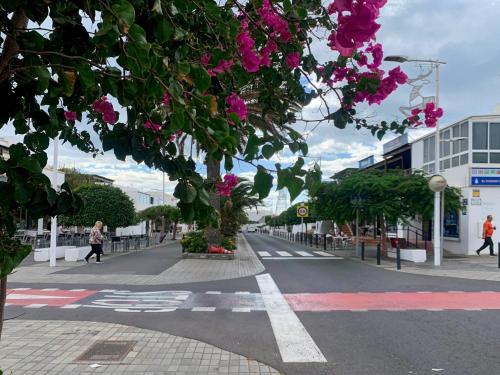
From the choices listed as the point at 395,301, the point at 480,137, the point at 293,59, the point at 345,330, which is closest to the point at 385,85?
the point at 293,59

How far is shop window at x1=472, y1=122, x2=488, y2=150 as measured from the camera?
2355cm

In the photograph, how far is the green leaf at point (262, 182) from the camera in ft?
6.54

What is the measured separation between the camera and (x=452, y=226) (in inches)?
990

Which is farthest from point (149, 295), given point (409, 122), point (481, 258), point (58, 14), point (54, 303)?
point (481, 258)

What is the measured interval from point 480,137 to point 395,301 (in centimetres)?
1576

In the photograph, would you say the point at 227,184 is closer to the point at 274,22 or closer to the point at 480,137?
the point at 274,22

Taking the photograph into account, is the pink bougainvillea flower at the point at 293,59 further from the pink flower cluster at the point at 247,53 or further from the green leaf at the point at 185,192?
the green leaf at the point at 185,192

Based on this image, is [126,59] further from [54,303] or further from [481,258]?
[481,258]

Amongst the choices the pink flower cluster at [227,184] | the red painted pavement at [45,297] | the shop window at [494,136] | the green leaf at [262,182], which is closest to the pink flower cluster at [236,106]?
the pink flower cluster at [227,184]

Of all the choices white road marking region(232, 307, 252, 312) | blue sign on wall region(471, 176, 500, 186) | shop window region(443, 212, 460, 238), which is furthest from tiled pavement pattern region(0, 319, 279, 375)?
shop window region(443, 212, 460, 238)

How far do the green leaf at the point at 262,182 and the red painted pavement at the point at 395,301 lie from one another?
7.99m

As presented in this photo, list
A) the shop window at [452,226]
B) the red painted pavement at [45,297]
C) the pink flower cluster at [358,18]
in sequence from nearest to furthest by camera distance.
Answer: the pink flower cluster at [358,18]
the red painted pavement at [45,297]
the shop window at [452,226]

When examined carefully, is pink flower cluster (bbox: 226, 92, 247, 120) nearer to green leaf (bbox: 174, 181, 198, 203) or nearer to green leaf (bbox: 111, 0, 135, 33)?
green leaf (bbox: 174, 181, 198, 203)

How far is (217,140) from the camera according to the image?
6.36 ft
